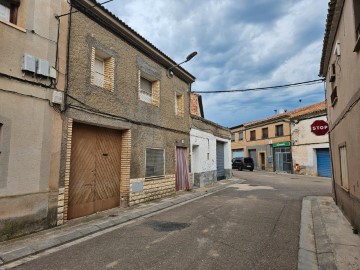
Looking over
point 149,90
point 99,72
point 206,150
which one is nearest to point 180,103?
point 149,90

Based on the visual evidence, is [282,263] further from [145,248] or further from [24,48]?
[24,48]

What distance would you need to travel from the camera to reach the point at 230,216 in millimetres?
7223

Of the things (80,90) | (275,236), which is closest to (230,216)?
(275,236)

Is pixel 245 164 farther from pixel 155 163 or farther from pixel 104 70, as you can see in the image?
pixel 104 70

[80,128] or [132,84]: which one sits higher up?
[132,84]

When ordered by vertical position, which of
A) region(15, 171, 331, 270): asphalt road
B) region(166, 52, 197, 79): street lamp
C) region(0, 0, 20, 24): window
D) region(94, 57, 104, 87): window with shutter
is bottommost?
region(15, 171, 331, 270): asphalt road

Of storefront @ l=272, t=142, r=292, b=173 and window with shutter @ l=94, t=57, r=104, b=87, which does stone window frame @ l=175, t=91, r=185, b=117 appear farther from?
storefront @ l=272, t=142, r=292, b=173

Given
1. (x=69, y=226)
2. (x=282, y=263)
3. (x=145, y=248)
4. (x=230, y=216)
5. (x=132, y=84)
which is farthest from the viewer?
(x=132, y=84)

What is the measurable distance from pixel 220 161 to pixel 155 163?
9.11m

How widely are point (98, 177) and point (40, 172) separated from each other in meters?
2.20

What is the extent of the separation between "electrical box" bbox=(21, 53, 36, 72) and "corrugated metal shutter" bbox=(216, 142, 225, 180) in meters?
13.6

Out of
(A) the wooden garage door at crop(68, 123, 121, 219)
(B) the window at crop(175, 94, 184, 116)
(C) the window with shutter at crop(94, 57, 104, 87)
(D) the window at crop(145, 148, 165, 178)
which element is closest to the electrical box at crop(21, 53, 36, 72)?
(A) the wooden garage door at crop(68, 123, 121, 219)

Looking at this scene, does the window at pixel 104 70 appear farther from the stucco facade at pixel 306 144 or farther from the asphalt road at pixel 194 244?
the stucco facade at pixel 306 144

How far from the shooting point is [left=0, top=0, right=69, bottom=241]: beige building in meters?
5.03
